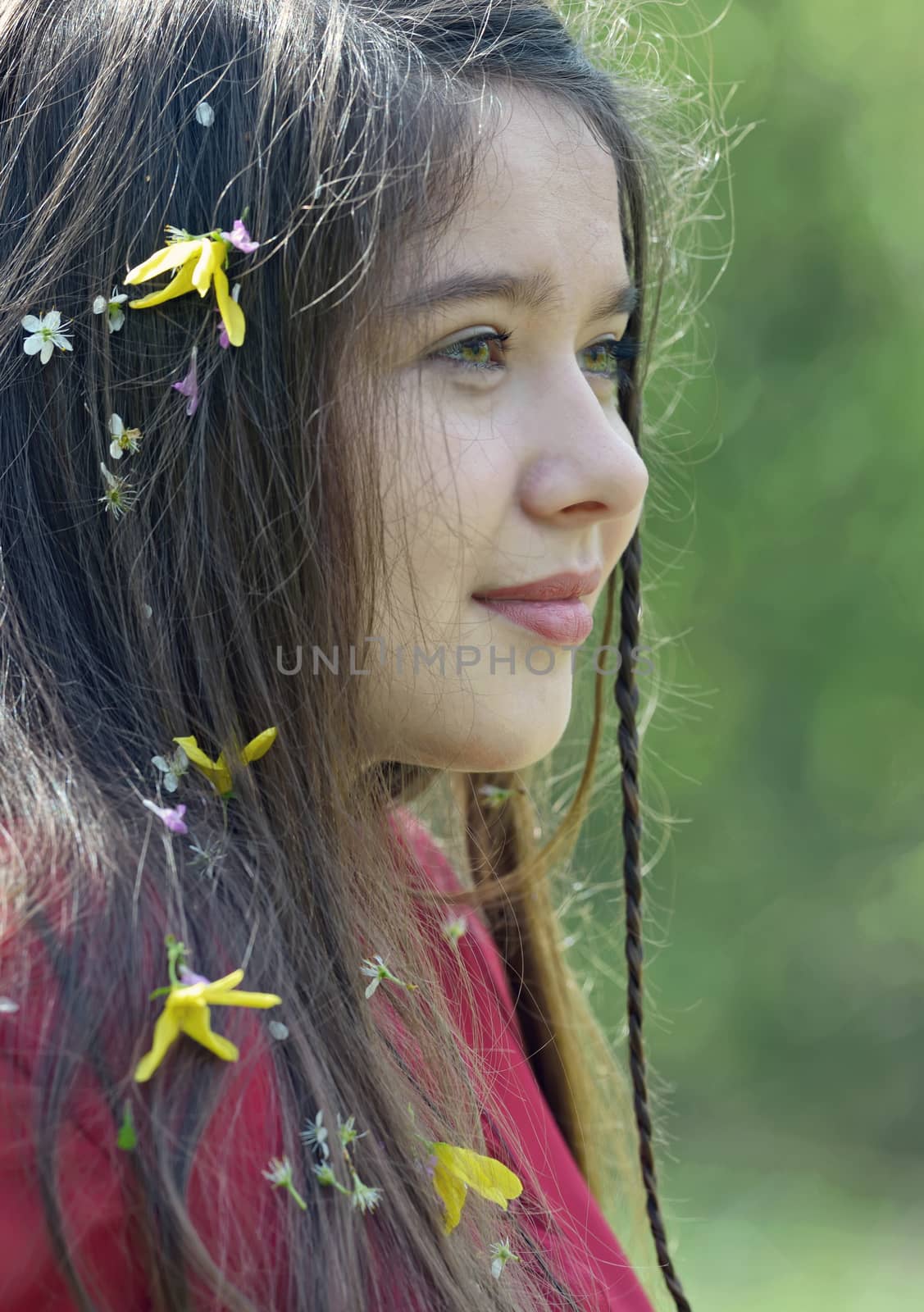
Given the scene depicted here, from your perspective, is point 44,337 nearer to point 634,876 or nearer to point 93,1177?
point 93,1177

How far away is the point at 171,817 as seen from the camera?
972mm

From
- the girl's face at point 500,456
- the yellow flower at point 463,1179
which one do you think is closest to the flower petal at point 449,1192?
the yellow flower at point 463,1179

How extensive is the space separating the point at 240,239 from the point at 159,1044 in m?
0.66

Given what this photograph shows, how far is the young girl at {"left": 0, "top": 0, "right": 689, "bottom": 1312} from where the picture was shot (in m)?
0.86

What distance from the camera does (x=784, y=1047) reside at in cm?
388

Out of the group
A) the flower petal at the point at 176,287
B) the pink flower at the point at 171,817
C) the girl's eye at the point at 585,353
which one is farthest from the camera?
the girl's eye at the point at 585,353

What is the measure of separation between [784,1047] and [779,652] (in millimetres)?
1209

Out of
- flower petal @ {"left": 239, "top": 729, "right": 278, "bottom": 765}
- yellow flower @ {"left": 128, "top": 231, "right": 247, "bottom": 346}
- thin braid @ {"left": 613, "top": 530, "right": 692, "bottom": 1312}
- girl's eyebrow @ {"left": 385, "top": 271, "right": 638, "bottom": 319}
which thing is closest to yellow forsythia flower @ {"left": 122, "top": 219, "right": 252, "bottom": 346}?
→ yellow flower @ {"left": 128, "top": 231, "right": 247, "bottom": 346}

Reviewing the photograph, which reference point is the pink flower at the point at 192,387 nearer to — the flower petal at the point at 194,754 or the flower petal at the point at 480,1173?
the flower petal at the point at 194,754

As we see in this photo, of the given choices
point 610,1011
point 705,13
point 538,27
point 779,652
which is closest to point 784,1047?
point 610,1011

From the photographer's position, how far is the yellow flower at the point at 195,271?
1063mm

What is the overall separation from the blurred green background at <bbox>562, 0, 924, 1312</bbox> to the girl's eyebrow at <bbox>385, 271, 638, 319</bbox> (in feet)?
7.56

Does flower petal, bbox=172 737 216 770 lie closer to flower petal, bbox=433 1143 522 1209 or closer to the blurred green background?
flower petal, bbox=433 1143 522 1209

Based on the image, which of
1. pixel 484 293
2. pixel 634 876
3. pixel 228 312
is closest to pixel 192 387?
pixel 228 312
